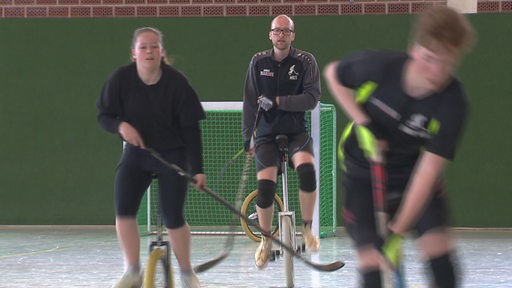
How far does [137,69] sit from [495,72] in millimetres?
6665

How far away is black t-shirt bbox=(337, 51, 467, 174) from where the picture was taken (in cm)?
366

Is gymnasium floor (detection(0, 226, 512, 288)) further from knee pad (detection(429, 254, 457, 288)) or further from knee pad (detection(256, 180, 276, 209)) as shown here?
knee pad (detection(429, 254, 457, 288))

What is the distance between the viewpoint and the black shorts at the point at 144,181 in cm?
519

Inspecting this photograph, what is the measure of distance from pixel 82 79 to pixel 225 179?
82.6 inches

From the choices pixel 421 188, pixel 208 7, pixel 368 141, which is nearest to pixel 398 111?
pixel 368 141

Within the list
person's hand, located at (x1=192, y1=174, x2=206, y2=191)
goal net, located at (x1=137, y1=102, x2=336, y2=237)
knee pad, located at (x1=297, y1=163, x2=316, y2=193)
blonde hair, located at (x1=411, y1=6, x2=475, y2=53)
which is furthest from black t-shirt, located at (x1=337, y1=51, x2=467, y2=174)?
goal net, located at (x1=137, y1=102, x2=336, y2=237)

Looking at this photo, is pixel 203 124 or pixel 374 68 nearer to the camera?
pixel 374 68

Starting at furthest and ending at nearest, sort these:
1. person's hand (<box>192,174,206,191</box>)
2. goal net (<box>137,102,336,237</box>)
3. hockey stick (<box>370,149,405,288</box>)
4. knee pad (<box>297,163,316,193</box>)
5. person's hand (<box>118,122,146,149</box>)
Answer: goal net (<box>137,102,336,237</box>), knee pad (<box>297,163,316,193</box>), person's hand (<box>192,174,206,191</box>), person's hand (<box>118,122,146,149</box>), hockey stick (<box>370,149,405,288</box>)

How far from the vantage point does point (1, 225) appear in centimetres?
1157

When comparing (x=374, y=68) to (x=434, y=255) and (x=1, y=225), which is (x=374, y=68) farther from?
(x=1, y=225)

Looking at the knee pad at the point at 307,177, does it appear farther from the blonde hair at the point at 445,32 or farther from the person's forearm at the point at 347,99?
the blonde hair at the point at 445,32

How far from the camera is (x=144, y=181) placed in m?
5.29

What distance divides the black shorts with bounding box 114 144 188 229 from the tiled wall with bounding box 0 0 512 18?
246 inches

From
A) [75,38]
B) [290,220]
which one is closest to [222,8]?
[75,38]
